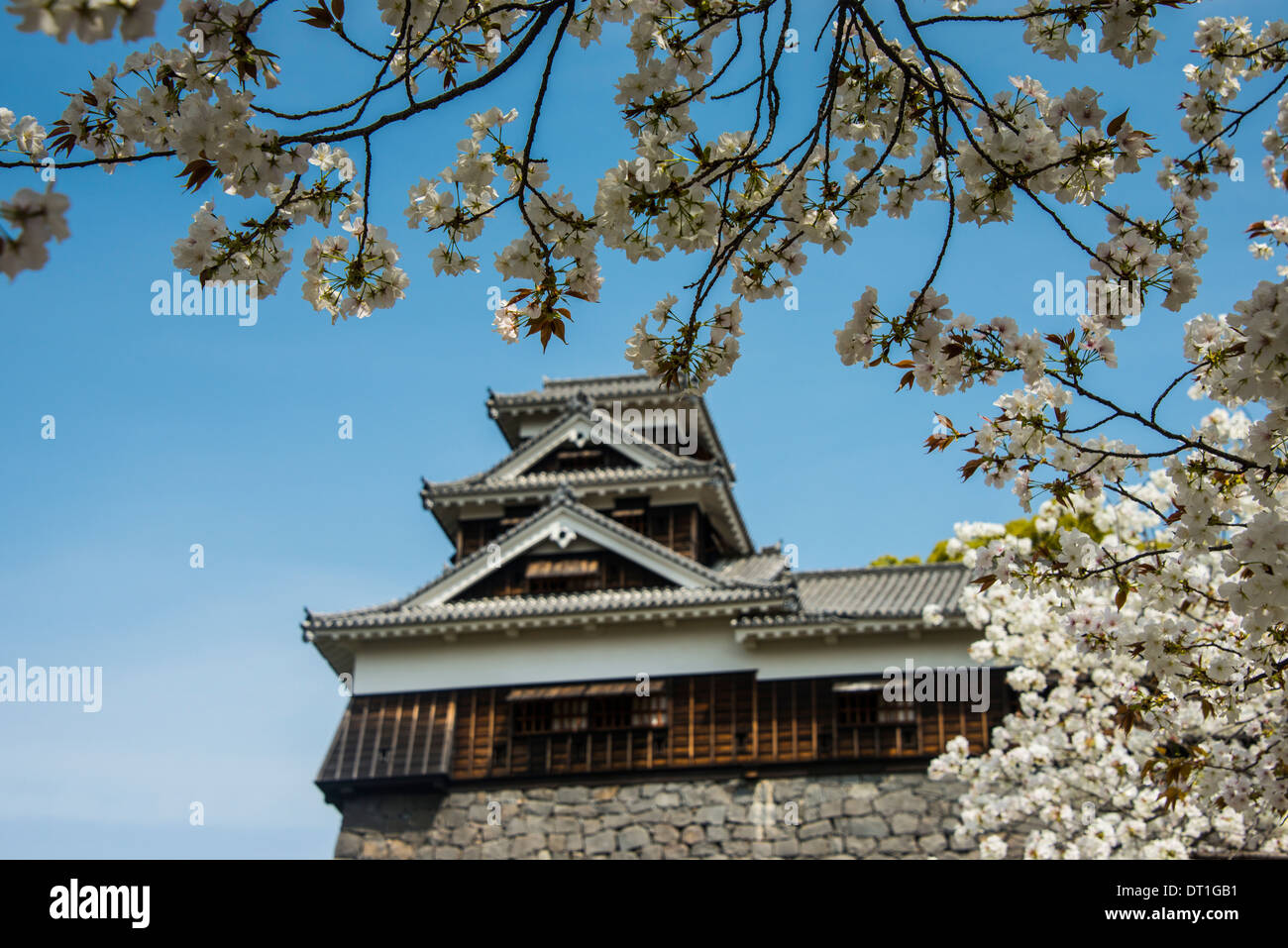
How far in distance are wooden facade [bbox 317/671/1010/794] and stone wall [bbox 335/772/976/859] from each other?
413 millimetres

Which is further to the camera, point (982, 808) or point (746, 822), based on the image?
point (746, 822)

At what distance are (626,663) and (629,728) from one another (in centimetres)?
119

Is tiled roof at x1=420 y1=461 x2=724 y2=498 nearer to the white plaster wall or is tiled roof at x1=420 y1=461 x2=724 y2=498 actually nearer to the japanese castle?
the japanese castle

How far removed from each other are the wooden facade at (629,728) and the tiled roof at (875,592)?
119 centimetres

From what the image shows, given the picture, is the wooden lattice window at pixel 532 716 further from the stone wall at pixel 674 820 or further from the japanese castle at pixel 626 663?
the stone wall at pixel 674 820

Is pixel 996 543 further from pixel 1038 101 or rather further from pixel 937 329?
pixel 1038 101

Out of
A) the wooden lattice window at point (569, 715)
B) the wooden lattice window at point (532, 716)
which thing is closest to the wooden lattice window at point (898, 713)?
the wooden lattice window at point (569, 715)

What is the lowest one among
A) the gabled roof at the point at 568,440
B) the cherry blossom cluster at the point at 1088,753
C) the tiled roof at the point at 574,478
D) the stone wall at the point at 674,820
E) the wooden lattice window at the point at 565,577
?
the stone wall at the point at 674,820

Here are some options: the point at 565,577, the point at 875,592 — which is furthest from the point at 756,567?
the point at 565,577

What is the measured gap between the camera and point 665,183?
4527 mm

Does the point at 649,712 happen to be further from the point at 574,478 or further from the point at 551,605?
the point at 574,478

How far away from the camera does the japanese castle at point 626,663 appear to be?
19.6 meters

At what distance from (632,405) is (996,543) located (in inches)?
836

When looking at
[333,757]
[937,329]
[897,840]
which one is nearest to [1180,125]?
[937,329]
